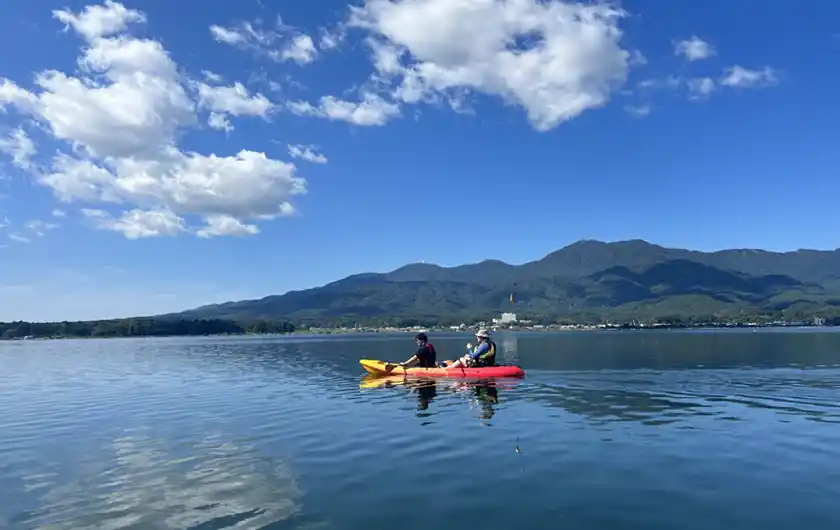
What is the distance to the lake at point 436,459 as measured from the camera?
1298 centimetres

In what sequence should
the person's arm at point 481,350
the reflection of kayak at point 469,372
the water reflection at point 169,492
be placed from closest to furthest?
the water reflection at point 169,492 < the reflection of kayak at point 469,372 < the person's arm at point 481,350

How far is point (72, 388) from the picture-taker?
44.9 meters

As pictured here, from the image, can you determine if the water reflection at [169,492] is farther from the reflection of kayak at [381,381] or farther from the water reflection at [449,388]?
the reflection of kayak at [381,381]

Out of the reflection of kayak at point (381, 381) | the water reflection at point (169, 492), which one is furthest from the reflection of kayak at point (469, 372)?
the water reflection at point (169, 492)

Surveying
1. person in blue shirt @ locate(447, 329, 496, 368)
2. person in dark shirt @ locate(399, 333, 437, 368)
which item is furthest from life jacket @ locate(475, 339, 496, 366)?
person in dark shirt @ locate(399, 333, 437, 368)

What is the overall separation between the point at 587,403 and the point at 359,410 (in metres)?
11.1

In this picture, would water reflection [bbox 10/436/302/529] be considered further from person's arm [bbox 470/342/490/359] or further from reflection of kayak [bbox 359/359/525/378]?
person's arm [bbox 470/342/490/359]

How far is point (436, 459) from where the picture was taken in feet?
58.6

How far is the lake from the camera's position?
1298cm

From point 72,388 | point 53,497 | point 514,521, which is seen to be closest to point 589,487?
point 514,521

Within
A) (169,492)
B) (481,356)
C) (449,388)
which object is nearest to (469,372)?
(481,356)

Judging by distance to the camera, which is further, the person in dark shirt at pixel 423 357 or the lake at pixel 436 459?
the person in dark shirt at pixel 423 357

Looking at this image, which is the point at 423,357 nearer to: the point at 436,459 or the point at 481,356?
the point at 481,356

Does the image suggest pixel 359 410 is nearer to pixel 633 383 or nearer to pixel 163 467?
pixel 163 467
